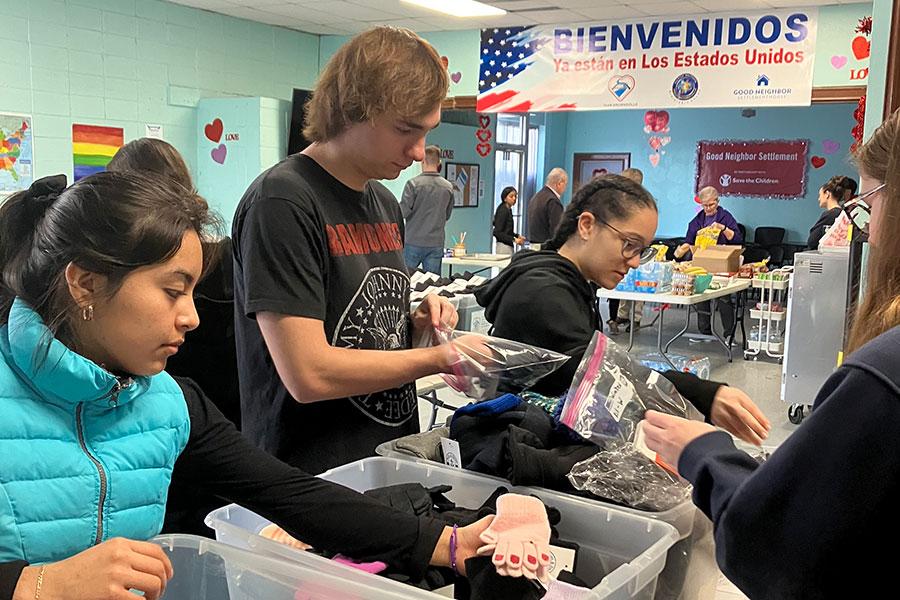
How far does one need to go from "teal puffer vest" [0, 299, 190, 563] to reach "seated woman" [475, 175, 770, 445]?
91 cm

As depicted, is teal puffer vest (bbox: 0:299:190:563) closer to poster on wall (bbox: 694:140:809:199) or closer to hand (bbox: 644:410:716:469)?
hand (bbox: 644:410:716:469)

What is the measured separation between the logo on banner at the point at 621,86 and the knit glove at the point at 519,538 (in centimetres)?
644

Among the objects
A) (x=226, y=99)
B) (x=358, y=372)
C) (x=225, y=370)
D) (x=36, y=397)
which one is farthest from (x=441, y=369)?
(x=226, y=99)

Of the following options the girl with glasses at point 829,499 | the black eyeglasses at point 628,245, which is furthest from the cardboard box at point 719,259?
the girl with glasses at point 829,499

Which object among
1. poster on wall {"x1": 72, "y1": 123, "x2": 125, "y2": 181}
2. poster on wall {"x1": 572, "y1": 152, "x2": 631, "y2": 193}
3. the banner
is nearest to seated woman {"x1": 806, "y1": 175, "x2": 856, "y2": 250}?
the banner

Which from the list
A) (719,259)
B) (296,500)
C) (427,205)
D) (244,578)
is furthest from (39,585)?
(719,259)

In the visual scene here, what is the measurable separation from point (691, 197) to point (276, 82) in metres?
6.86

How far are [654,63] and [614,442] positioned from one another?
20.5 ft

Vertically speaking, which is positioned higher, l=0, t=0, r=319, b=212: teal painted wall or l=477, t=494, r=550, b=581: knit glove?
l=0, t=0, r=319, b=212: teal painted wall

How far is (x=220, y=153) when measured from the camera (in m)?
7.50

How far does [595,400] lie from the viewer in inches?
55.8

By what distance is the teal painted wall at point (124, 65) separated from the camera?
6117 millimetres

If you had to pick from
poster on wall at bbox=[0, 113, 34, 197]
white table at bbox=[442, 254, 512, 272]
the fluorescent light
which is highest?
the fluorescent light

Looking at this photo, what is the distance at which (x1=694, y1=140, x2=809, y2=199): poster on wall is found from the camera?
11555 millimetres
